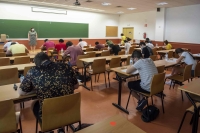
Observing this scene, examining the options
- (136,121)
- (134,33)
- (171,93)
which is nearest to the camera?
A: (136,121)

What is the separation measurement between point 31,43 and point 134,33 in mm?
8282

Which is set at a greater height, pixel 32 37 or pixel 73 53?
pixel 32 37

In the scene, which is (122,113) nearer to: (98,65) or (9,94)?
(98,65)

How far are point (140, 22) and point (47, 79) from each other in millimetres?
12743

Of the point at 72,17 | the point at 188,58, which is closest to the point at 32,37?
the point at 72,17

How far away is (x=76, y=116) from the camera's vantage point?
6.48 feet

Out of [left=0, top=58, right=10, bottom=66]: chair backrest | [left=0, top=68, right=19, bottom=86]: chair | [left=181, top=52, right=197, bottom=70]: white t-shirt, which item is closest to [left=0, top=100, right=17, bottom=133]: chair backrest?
[left=0, top=68, right=19, bottom=86]: chair

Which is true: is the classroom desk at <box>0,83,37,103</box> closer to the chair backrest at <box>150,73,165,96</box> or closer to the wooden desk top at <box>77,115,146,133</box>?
the wooden desk top at <box>77,115,146,133</box>

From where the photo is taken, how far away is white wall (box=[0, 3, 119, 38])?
1016 centimetres

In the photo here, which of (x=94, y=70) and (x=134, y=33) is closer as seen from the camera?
(x=94, y=70)

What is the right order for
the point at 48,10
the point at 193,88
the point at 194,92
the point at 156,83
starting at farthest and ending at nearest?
the point at 48,10
the point at 156,83
the point at 193,88
the point at 194,92

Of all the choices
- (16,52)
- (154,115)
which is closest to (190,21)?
(154,115)

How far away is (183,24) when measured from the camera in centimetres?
1032

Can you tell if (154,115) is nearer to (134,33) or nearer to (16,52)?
(16,52)
